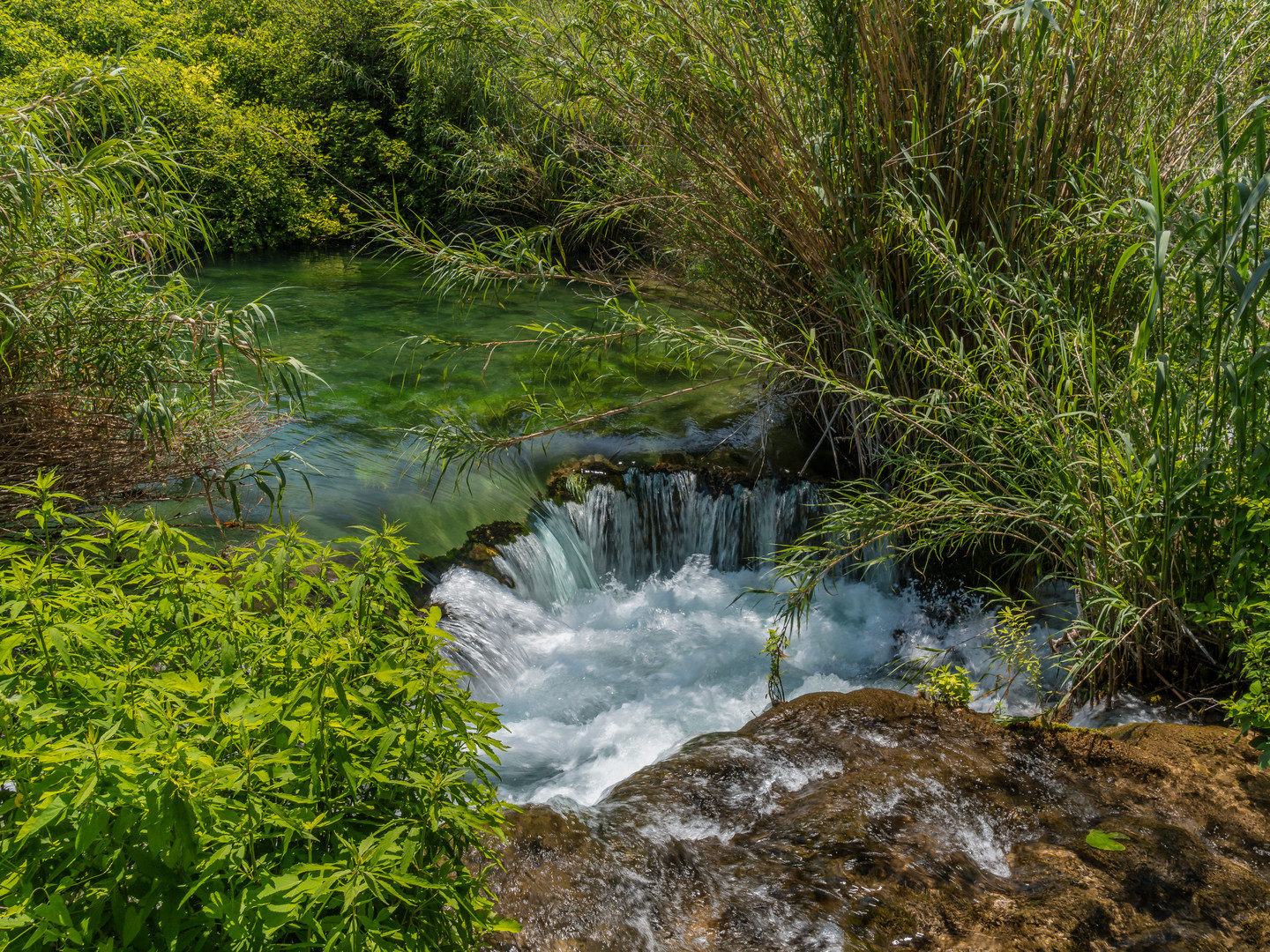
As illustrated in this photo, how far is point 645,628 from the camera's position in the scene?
571cm

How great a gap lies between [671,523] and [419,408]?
265 centimetres

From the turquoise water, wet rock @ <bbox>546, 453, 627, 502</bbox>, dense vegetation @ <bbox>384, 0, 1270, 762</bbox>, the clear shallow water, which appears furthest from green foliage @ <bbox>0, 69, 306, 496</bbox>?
wet rock @ <bbox>546, 453, 627, 502</bbox>

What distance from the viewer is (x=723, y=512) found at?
621cm

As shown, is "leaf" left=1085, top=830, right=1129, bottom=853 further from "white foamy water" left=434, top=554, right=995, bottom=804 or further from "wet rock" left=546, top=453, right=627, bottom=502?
"wet rock" left=546, top=453, right=627, bottom=502

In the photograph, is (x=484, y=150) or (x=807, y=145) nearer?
(x=807, y=145)

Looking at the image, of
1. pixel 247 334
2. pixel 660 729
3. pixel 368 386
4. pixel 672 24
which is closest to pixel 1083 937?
pixel 660 729

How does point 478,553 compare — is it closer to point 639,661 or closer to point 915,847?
point 639,661

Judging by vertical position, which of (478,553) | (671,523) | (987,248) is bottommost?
(671,523)

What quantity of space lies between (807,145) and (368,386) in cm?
478

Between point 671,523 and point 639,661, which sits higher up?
point 671,523

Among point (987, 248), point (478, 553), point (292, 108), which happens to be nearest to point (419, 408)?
point (478, 553)

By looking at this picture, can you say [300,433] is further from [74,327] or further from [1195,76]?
[1195,76]

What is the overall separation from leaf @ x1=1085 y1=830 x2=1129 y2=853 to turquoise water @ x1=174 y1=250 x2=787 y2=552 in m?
2.96

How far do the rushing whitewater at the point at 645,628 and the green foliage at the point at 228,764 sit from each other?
8.33 ft
